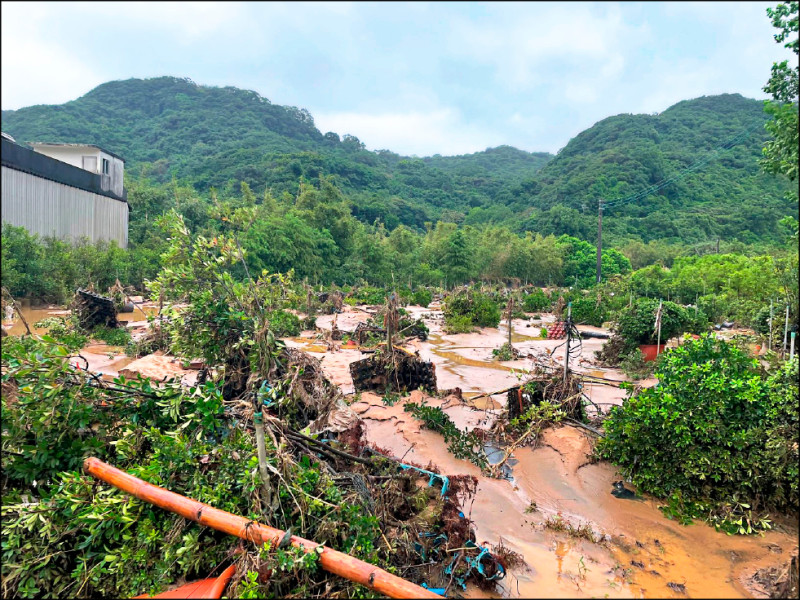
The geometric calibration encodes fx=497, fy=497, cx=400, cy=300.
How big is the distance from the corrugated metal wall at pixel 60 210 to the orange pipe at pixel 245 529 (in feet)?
53.6

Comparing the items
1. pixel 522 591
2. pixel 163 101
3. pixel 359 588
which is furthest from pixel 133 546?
pixel 163 101

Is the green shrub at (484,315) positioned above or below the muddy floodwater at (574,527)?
above

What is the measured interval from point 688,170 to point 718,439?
79.5 m

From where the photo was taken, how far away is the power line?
2771 inches

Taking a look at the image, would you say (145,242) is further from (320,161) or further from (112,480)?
(320,161)

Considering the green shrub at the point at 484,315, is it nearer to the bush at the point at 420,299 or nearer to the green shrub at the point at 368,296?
the green shrub at the point at 368,296

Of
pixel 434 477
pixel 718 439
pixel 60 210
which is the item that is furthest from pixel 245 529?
pixel 60 210

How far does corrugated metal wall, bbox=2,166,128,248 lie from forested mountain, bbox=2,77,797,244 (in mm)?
28797

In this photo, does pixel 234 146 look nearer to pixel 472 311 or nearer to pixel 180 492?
pixel 472 311

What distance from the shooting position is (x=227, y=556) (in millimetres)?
3326

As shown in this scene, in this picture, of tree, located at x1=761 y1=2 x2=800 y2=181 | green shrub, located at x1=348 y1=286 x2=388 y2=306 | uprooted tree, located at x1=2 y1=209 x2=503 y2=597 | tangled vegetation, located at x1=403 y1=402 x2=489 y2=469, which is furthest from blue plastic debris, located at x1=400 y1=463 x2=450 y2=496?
green shrub, located at x1=348 y1=286 x2=388 y2=306

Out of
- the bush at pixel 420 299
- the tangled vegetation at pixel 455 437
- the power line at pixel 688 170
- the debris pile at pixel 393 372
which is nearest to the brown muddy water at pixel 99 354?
the debris pile at pixel 393 372

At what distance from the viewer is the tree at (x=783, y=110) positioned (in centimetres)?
349

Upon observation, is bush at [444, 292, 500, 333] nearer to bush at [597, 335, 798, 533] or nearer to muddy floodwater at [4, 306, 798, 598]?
muddy floodwater at [4, 306, 798, 598]
